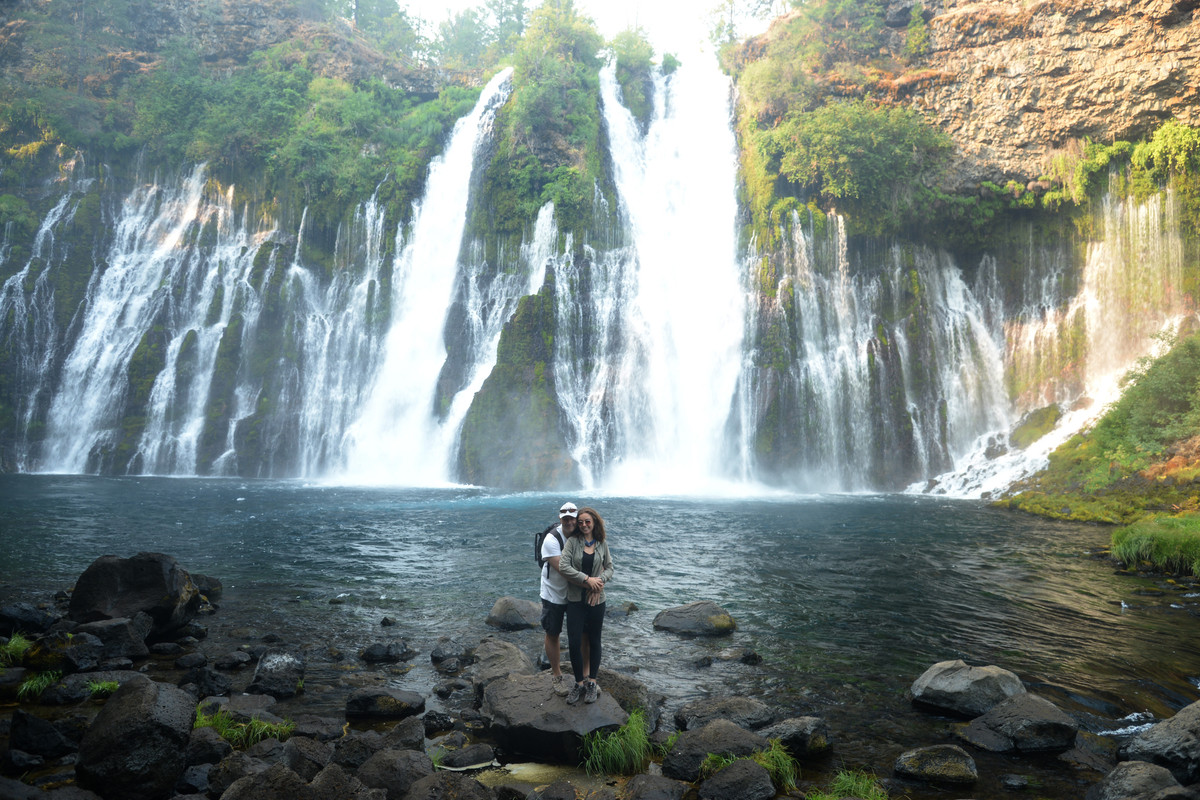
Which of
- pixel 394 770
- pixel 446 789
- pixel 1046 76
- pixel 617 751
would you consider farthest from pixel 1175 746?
pixel 1046 76

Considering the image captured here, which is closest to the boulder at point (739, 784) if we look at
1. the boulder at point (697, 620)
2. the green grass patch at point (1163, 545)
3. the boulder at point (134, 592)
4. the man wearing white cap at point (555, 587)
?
the man wearing white cap at point (555, 587)

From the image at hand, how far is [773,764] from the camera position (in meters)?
6.05

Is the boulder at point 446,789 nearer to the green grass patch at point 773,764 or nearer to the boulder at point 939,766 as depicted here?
the green grass patch at point 773,764

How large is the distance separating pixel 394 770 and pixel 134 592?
264 inches

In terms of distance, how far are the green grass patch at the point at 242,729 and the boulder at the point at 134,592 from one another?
374 centimetres

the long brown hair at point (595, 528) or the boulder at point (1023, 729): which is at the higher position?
the long brown hair at point (595, 528)

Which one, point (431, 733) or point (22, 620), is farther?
point (22, 620)

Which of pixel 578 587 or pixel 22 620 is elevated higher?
pixel 578 587

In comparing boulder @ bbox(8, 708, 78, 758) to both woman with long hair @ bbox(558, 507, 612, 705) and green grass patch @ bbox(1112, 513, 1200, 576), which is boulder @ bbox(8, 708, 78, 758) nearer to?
woman with long hair @ bbox(558, 507, 612, 705)

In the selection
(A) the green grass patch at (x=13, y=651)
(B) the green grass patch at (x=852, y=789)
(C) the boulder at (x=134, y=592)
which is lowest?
(B) the green grass patch at (x=852, y=789)

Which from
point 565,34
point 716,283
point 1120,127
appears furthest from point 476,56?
point 1120,127

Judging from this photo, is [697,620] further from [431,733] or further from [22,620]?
[22,620]

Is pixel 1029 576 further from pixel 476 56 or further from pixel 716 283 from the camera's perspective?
pixel 476 56

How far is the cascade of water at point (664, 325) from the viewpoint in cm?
3388
